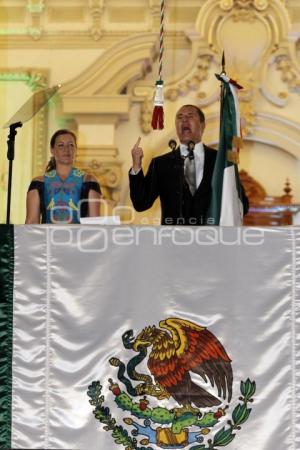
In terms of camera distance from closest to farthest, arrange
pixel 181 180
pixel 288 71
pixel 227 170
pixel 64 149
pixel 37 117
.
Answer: pixel 227 170 < pixel 181 180 < pixel 64 149 < pixel 288 71 < pixel 37 117

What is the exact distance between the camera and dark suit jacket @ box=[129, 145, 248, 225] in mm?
3084

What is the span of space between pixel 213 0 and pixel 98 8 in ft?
2.97

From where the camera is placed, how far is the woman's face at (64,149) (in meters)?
3.36

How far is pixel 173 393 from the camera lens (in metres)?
2.52

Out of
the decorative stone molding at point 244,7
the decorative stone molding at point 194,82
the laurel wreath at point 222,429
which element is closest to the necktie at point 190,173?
the laurel wreath at point 222,429

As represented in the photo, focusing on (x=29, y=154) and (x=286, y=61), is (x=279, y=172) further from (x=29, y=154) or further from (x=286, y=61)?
(x=29, y=154)

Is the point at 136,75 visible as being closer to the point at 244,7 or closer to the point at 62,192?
the point at 244,7

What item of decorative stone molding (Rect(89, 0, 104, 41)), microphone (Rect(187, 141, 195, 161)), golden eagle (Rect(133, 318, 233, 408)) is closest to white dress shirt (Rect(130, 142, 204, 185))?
microphone (Rect(187, 141, 195, 161))

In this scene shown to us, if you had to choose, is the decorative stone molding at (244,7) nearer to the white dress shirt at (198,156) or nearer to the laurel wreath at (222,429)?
the white dress shirt at (198,156)

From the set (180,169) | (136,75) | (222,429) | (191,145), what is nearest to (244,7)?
(136,75)

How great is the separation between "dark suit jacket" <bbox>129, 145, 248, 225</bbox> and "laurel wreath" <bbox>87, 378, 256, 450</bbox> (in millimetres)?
741

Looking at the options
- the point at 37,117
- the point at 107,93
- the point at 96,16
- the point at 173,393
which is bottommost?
the point at 173,393

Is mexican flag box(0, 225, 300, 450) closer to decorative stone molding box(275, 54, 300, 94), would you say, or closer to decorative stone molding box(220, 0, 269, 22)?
decorative stone molding box(275, 54, 300, 94)

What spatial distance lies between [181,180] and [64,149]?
1.84ft
